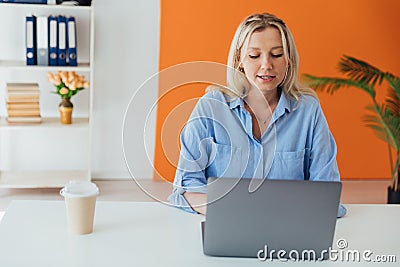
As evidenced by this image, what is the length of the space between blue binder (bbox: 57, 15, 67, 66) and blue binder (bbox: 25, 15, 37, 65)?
0.15 meters

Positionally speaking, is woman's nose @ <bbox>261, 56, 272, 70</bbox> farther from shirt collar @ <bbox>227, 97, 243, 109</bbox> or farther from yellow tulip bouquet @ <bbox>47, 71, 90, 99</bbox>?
yellow tulip bouquet @ <bbox>47, 71, 90, 99</bbox>

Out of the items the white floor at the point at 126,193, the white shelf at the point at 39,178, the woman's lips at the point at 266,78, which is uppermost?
the woman's lips at the point at 266,78

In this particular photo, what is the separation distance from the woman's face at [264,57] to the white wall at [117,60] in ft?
8.29

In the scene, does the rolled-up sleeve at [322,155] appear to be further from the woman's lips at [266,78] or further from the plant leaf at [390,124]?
the plant leaf at [390,124]

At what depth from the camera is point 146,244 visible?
5.96ft

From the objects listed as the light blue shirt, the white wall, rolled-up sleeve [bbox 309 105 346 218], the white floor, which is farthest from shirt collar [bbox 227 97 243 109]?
the white wall

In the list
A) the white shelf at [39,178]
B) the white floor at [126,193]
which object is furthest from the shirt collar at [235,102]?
the white shelf at [39,178]

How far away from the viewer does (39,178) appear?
4.49 meters

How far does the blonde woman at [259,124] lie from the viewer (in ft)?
6.66

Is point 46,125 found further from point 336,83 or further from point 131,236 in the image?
point 131,236

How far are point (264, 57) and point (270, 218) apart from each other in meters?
0.65

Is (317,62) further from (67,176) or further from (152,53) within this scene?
(67,176)

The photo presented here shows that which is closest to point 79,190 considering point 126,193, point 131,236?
point 131,236

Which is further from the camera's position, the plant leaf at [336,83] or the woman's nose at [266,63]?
the plant leaf at [336,83]
